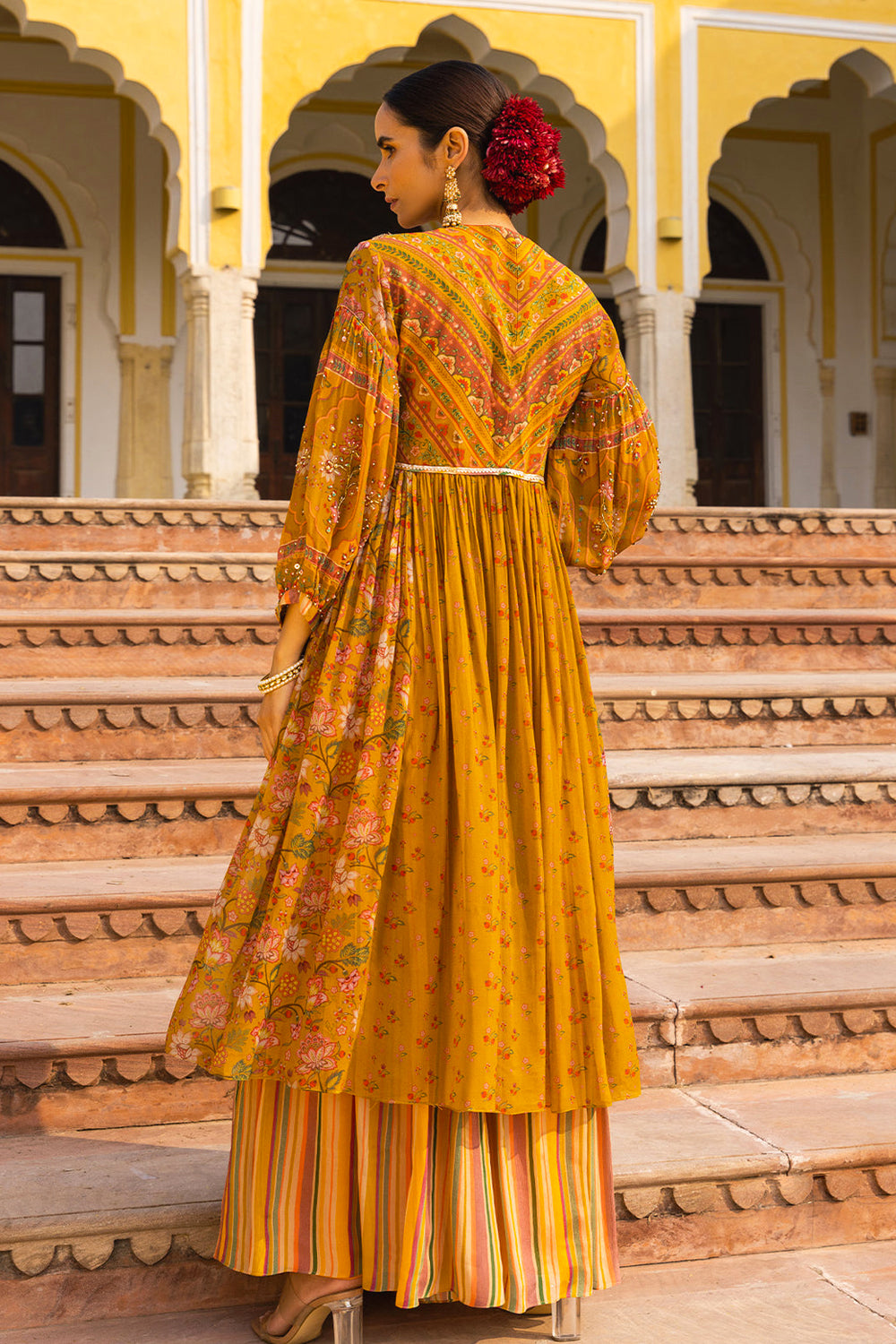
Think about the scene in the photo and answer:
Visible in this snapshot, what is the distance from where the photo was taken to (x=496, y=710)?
5.61 ft

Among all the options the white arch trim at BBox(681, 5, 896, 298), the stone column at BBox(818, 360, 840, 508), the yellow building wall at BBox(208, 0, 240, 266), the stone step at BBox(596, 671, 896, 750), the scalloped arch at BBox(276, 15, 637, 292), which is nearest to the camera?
the stone step at BBox(596, 671, 896, 750)

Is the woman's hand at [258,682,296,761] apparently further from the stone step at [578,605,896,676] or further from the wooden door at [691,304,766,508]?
the wooden door at [691,304,766,508]

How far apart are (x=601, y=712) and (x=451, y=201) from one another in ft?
6.89

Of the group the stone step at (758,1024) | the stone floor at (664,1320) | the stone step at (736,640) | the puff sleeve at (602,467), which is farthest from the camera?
the stone step at (736,640)

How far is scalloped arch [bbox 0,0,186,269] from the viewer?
7344 mm

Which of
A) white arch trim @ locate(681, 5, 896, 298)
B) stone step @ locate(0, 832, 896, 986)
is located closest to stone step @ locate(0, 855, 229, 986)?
stone step @ locate(0, 832, 896, 986)

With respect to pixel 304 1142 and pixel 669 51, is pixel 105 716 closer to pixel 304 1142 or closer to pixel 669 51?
pixel 304 1142

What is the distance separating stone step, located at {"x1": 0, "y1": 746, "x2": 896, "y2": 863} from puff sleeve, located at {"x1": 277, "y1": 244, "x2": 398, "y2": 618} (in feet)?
4.41

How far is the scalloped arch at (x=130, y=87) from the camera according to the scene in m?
7.34

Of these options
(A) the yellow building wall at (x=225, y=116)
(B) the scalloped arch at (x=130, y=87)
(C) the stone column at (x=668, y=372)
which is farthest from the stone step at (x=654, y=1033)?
(B) the scalloped arch at (x=130, y=87)

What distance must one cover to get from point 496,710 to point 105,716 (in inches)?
73.8

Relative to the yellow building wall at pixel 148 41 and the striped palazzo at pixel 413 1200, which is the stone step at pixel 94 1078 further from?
the yellow building wall at pixel 148 41

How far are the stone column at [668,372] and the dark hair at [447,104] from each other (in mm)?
6447

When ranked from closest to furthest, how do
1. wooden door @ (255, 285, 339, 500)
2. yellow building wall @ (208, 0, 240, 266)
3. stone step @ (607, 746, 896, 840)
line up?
1. stone step @ (607, 746, 896, 840)
2. yellow building wall @ (208, 0, 240, 266)
3. wooden door @ (255, 285, 339, 500)
